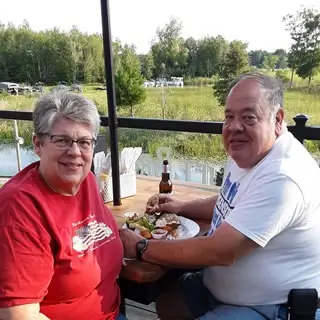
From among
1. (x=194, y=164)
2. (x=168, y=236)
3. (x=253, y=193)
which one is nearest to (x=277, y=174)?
(x=253, y=193)

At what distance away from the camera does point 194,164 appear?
2.87 metres

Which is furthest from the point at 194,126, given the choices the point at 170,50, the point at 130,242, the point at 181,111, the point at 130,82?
the point at 170,50

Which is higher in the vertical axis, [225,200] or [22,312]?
[225,200]

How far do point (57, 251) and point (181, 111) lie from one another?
2.82m

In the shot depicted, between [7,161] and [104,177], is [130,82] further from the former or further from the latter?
[104,177]

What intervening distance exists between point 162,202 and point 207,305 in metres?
0.50

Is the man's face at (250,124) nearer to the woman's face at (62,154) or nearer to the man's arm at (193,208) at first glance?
the man's arm at (193,208)

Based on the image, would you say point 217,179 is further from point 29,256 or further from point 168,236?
point 29,256

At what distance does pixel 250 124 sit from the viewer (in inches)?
49.6

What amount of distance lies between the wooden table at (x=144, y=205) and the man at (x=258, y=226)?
1.4 inches

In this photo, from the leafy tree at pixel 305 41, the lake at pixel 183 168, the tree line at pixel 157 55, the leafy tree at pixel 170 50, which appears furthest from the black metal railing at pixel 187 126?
the leafy tree at pixel 170 50

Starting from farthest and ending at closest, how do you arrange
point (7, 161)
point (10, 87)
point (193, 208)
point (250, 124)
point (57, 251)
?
point (10, 87) < point (7, 161) < point (193, 208) < point (250, 124) < point (57, 251)

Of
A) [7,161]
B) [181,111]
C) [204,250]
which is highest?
[181,111]

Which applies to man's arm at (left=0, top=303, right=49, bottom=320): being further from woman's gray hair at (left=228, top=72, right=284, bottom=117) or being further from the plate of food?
woman's gray hair at (left=228, top=72, right=284, bottom=117)
